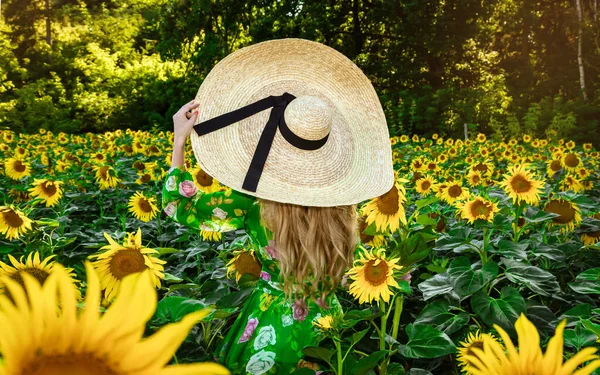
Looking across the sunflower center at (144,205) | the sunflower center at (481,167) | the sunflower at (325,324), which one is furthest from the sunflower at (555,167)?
the sunflower at (325,324)

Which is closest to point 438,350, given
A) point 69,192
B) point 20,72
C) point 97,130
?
point 69,192

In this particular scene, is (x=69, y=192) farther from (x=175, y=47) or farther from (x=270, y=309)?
(x=175, y=47)

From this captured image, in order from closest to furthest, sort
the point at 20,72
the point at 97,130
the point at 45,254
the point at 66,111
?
the point at 45,254 → the point at 66,111 → the point at 97,130 → the point at 20,72

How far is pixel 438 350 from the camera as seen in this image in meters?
1.47

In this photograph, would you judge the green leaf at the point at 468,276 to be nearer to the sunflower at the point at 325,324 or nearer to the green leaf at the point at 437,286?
the green leaf at the point at 437,286

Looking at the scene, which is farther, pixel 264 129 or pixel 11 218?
pixel 11 218

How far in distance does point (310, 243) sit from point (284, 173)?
275 millimetres

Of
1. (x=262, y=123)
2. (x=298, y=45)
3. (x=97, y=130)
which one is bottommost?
(x=97, y=130)

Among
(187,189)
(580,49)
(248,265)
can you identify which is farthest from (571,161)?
(580,49)

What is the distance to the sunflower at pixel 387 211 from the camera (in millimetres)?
1870

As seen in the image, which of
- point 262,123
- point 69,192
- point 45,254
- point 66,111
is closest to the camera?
point 262,123

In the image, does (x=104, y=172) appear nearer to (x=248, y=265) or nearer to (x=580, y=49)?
(x=248, y=265)

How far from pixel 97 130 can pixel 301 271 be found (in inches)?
682

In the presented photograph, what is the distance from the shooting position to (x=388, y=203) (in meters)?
1.88
